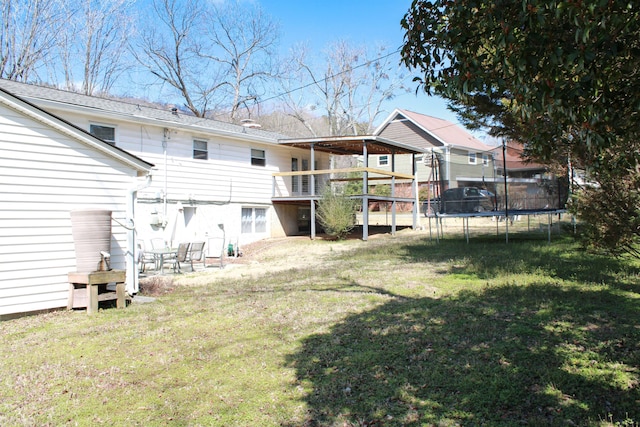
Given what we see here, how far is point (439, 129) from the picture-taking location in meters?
34.9

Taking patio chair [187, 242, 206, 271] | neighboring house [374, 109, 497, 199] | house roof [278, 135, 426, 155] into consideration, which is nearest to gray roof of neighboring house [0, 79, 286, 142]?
house roof [278, 135, 426, 155]

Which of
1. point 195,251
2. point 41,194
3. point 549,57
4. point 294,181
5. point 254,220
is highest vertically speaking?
point 294,181

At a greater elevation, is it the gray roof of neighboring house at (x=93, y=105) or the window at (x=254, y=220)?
the gray roof of neighboring house at (x=93, y=105)

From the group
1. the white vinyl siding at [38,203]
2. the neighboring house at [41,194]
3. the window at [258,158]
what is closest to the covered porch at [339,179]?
the window at [258,158]

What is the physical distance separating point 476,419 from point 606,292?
184 inches

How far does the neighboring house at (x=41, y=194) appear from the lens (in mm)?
6766

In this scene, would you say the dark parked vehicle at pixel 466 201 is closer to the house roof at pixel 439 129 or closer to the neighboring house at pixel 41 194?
the neighboring house at pixel 41 194

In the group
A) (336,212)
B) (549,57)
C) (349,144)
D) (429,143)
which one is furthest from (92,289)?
(429,143)

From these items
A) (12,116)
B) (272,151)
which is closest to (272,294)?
(12,116)

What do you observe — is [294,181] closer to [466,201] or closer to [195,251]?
[466,201]

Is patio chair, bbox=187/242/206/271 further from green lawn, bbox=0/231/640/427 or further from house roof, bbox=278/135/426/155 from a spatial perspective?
house roof, bbox=278/135/426/155

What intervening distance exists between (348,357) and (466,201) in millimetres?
10765

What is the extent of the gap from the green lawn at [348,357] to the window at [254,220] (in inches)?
406

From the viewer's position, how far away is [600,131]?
3004 mm
